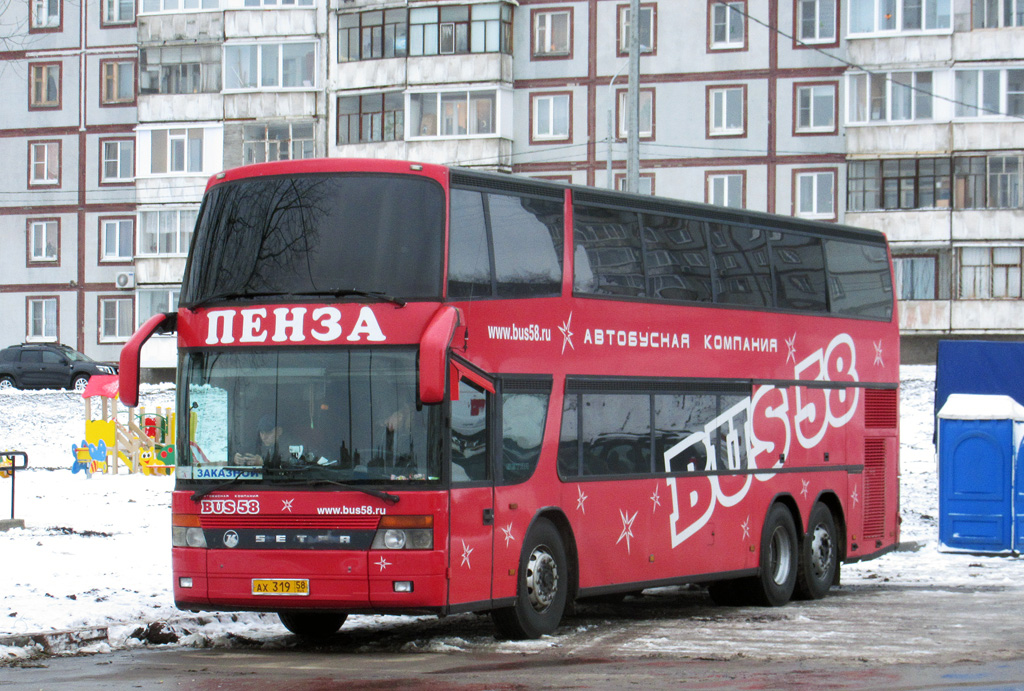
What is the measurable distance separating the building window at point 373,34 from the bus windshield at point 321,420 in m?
44.9

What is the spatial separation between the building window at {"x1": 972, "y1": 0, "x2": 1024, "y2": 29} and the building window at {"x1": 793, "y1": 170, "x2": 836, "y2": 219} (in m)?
6.73

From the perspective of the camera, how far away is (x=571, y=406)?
14.1 m

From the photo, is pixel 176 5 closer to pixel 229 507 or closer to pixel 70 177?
pixel 70 177

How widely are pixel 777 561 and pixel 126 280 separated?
4836 cm

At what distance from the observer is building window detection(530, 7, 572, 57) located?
2240 inches

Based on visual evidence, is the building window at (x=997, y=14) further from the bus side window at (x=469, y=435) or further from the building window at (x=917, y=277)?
the bus side window at (x=469, y=435)

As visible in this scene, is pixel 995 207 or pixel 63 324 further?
pixel 63 324

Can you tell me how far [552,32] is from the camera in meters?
57.0

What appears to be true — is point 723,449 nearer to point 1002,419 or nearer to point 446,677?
point 446,677

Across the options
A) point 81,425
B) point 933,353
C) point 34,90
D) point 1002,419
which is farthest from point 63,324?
point 1002,419

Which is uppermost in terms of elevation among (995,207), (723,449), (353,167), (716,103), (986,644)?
(716,103)

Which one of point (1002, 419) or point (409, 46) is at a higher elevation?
point (409, 46)

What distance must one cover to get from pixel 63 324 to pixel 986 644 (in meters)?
55.4

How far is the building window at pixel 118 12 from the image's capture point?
209ft
